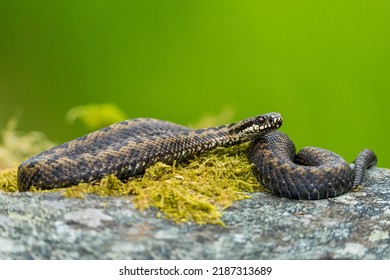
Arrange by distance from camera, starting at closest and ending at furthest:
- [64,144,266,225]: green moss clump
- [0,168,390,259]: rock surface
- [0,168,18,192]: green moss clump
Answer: [0,168,390,259]: rock surface, [64,144,266,225]: green moss clump, [0,168,18,192]: green moss clump

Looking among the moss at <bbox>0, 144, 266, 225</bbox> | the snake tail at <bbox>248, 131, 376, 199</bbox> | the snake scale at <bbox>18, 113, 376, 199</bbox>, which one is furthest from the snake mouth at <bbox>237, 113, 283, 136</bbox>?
the moss at <bbox>0, 144, 266, 225</bbox>

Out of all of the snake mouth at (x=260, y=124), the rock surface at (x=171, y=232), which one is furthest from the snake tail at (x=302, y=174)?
the rock surface at (x=171, y=232)

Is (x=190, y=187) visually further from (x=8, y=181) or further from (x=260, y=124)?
(x=8, y=181)

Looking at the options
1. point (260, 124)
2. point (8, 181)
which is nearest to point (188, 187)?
point (260, 124)

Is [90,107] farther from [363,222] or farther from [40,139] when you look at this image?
[363,222]

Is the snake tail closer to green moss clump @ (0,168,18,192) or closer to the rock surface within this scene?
the rock surface

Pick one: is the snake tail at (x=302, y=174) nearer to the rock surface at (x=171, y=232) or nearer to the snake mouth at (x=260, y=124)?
the snake mouth at (x=260, y=124)
